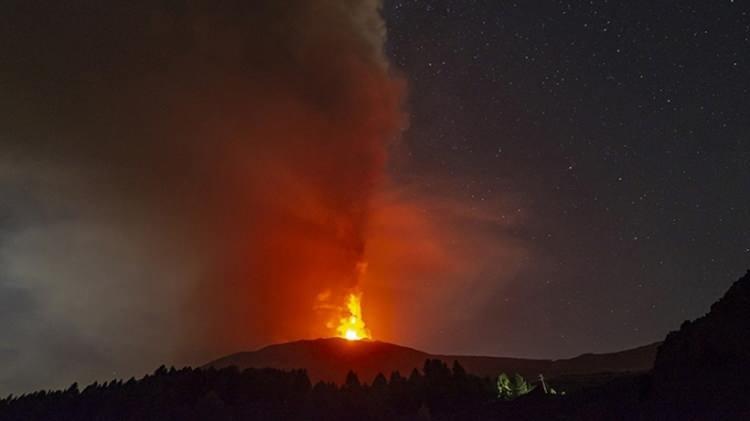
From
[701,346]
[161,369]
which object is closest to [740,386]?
[701,346]

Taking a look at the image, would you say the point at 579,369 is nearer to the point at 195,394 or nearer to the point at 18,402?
the point at 195,394

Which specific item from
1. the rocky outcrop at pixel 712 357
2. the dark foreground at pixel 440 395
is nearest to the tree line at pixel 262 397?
the dark foreground at pixel 440 395

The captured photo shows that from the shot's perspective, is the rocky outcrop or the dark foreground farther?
the dark foreground

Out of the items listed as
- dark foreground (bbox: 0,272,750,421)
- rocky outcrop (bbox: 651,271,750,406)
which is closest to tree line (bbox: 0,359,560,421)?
dark foreground (bbox: 0,272,750,421)

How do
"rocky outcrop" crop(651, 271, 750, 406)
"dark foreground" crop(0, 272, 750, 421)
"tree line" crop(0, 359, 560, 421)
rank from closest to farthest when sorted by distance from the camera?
"rocky outcrop" crop(651, 271, 750, 406), "dark foreground" crop(0, 272, 750, 421), "tree line" crop(0, 359, 560, 421)

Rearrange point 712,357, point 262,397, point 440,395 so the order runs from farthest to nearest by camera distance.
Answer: point 262,397
point 440,395
point 712,357

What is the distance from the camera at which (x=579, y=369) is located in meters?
194

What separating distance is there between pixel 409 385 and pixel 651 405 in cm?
4919

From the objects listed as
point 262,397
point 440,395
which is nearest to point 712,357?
point 440,395

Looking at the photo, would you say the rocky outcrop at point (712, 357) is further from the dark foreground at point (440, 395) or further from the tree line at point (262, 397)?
the tree line at point (262, 397)

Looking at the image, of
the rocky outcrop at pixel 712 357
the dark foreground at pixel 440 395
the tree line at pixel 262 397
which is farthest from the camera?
the tree line at pixel 262 397

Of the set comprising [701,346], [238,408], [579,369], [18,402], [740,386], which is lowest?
[740,386]

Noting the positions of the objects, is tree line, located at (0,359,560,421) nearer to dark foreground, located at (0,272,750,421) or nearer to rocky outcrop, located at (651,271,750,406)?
dark foreground, located at (0,272,750,421)

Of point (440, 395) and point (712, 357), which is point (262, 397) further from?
point (712, 357)
